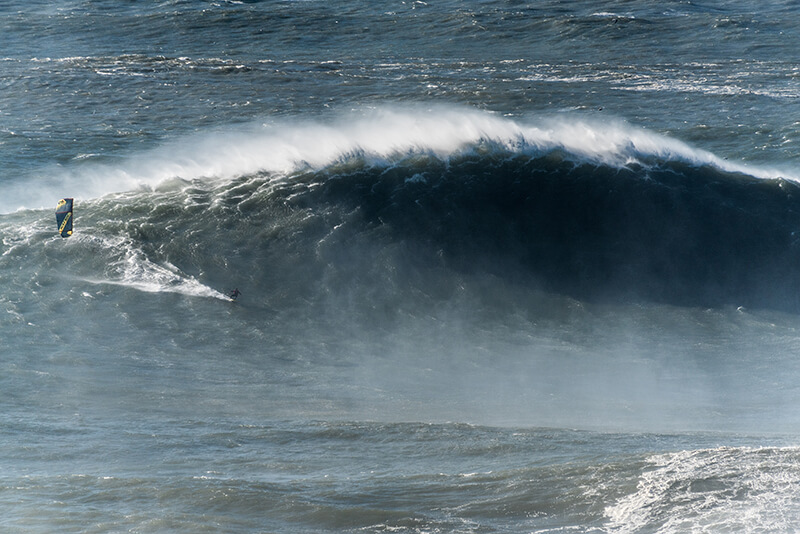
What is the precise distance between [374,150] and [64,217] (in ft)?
31.6

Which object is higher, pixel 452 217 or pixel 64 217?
pixel 64 217

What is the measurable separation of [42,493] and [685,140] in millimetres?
26660

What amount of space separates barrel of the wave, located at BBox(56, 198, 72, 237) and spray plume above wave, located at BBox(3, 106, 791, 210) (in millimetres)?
3772

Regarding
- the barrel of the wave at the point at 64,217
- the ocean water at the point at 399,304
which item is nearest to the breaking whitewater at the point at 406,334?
the ocean water at the point at 399,304

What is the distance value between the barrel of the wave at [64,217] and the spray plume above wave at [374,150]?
12.4 ft

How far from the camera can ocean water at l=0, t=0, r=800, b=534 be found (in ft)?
44.7

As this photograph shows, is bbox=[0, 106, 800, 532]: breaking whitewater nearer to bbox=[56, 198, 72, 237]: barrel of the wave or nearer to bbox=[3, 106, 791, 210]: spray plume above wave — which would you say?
bbox=[3, 106, 791, 210]: spray plume above wave

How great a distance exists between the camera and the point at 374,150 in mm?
28359

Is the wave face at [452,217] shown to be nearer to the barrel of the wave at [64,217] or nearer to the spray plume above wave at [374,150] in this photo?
the spray plume above wave at [374,150]

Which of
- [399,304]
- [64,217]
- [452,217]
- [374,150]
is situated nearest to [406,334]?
[399,304]

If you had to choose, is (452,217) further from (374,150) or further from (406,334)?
(406,334)

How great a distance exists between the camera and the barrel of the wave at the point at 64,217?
2283 cm

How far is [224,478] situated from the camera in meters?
14.1

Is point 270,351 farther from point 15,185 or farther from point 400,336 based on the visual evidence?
point 15,185
